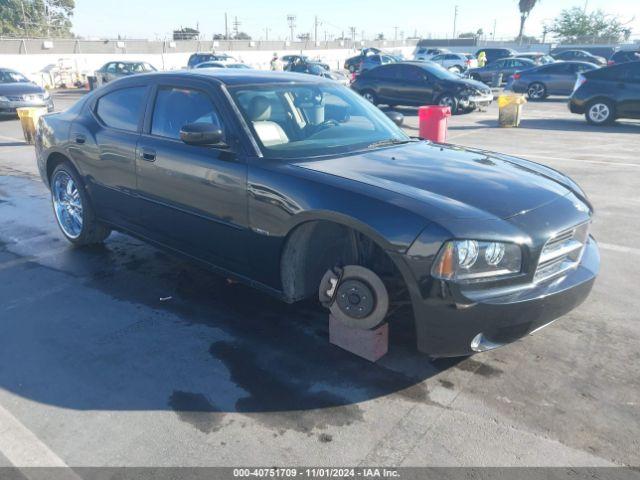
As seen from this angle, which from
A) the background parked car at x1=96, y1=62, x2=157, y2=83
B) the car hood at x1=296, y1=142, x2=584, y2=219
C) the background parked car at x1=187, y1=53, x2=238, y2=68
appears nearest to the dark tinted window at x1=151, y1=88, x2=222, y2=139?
the car hood at x1=296, y1=142, x2=584, y2=219

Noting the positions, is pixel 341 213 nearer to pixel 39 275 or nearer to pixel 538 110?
pixel 39 275

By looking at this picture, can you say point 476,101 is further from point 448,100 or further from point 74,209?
point 74,209

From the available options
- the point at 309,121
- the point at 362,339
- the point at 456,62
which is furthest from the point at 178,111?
the point at 456,62

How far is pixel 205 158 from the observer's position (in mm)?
3793

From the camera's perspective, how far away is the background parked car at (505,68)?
2723 centimetres

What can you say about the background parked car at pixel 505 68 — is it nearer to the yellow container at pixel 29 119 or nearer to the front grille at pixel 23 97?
the front grille at pixel 23 97

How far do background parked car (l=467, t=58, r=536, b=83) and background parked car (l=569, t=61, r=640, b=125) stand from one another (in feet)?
45.8

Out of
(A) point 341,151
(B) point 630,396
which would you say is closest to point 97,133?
(A) point 341,151

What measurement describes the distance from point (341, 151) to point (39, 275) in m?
2.96

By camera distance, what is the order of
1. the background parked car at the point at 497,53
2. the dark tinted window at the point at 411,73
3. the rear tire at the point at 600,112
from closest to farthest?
the rear tire at the point at 600,112, the dark tinted window at the point at 411,73, the background parked car at the point at 497,53

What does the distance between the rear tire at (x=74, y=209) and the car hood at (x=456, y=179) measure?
276 cm

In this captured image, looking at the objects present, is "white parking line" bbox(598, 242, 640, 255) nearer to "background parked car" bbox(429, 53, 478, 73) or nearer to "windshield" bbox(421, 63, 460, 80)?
"windshield" bbox(421, 63, 460, 80)

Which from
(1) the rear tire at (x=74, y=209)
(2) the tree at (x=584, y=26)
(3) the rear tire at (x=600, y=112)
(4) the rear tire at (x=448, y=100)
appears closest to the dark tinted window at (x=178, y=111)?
(1) the rear tire at (x=74, y=209)

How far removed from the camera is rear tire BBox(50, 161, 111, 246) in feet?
17.2
